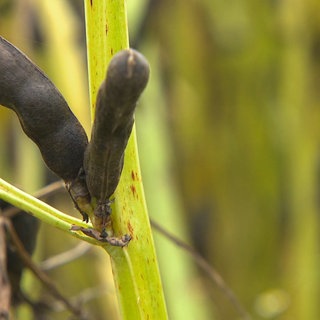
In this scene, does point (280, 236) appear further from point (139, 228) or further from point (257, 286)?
point (139, 228)

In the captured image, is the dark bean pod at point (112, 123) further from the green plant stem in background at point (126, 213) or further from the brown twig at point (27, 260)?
the brown twig at point (27, 260)

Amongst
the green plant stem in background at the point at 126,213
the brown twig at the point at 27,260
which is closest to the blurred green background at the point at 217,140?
the brown twig at the point at 27,260

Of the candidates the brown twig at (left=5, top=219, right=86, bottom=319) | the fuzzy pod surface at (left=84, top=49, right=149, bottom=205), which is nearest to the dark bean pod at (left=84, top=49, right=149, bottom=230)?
the fuzzy pod surface at (left=84, top=49, right=149, bottom=205)

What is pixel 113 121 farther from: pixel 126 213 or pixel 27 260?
pixel 27 260

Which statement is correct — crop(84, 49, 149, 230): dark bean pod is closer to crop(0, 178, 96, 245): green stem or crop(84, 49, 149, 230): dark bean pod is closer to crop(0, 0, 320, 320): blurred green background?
crop(0, 178, 96, 245): green stem

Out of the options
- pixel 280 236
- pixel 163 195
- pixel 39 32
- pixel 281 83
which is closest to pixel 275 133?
pixel 281 83

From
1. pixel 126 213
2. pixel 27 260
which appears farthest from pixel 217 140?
pixel 126 213
